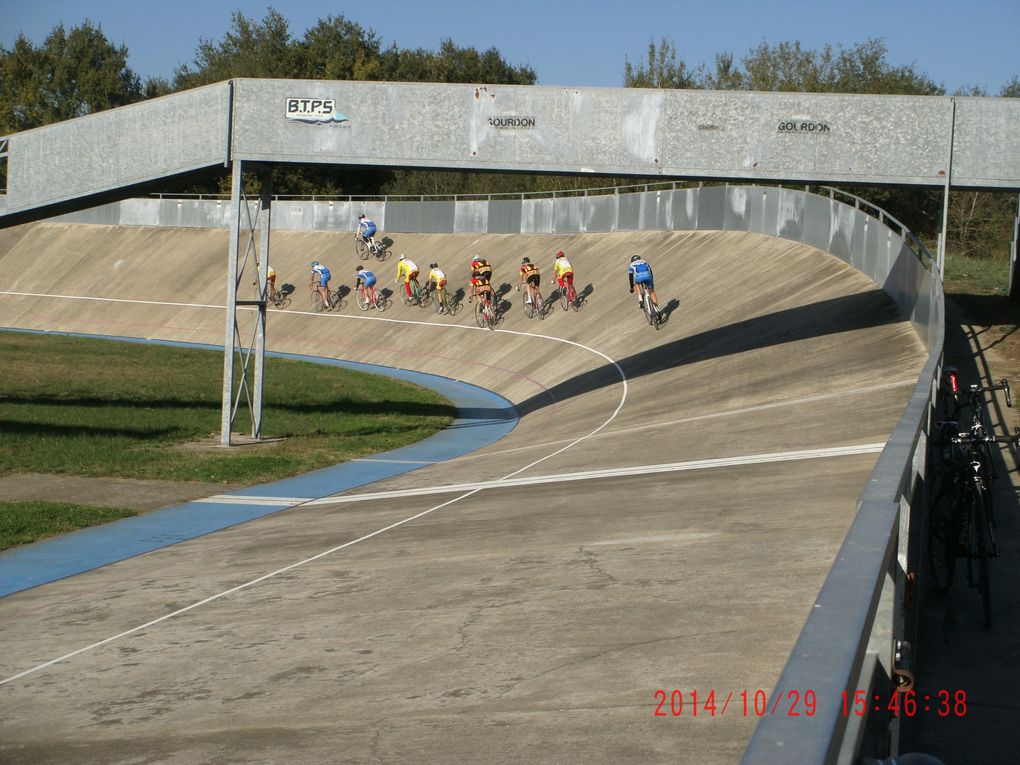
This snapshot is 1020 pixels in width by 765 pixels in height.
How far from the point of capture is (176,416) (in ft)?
80.1

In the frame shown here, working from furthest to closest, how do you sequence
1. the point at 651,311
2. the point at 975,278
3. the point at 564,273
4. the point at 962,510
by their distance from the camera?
the point at 564,273 < the point at 975,278 < the point at 651,311 < the point at 962,510

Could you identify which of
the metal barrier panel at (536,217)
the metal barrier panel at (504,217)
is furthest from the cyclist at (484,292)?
the metal barrier panel at (504,217)

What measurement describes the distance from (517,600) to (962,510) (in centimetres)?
302

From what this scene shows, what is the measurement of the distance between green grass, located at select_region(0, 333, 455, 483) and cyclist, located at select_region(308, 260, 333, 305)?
702 cm

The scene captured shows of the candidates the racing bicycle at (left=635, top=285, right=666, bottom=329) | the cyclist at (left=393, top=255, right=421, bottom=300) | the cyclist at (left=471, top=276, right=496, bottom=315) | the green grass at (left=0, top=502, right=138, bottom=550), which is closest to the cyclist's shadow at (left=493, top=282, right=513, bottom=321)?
the cyclist at (left=471, top=276, right=496, bottom=315)

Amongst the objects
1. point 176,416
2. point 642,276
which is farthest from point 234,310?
point 642,276

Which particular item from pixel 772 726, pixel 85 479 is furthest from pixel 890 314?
pixel 772 726

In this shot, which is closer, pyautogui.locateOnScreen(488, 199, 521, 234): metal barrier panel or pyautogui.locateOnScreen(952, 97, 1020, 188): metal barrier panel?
pyautogui.locateOnScreen(952, 97, 1020, 188): metal barrier panel

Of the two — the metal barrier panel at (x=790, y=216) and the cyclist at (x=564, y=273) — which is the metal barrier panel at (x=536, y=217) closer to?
the cyclist at (x=564, y=273)

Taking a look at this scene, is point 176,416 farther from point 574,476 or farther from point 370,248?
point 370,248

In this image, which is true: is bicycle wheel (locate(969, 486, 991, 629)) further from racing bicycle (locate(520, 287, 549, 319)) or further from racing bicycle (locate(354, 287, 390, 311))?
racing bicycle (locate(354, 287, 390, 311))

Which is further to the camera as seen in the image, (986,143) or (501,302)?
(501,302)

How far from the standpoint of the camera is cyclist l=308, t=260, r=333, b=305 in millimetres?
45188
